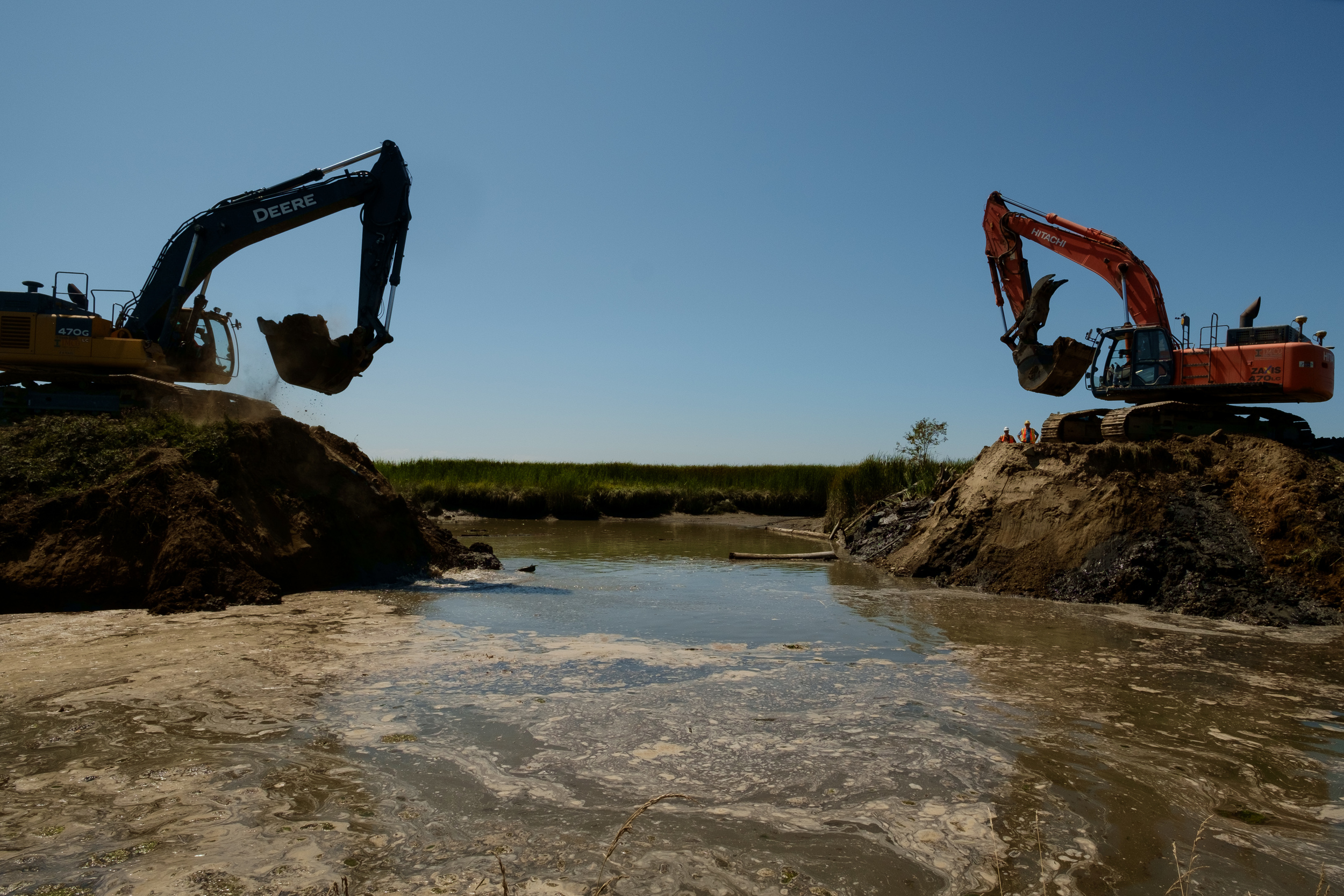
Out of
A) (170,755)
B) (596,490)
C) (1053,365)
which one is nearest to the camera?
(170,755)

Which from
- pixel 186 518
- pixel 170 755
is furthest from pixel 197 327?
pixel 170 755

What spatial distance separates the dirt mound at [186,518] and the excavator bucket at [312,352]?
656 millimetres

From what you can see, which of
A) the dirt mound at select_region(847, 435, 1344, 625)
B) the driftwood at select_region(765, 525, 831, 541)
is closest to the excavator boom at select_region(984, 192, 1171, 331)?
the dirt mound at select_region(847, 435, 1344, 625)

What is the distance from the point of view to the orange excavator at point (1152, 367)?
13430 mm

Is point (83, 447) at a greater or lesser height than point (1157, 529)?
greater

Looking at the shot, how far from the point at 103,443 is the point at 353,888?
945 centimetres

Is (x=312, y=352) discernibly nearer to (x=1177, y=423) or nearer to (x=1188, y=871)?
(x=1188, y=871)

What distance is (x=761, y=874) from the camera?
3311 millimetres

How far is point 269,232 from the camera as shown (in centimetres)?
1302

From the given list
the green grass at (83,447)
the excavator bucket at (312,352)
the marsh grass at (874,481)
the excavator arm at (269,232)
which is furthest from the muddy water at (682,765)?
the marsh grass at (874,481)

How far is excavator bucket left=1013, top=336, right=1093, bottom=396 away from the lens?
1497cm

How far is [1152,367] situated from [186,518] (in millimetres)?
14515

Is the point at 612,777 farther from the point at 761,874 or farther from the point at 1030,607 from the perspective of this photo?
the point at 1030,607

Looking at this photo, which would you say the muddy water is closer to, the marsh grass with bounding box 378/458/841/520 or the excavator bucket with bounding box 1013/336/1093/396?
the excavator bucket with bounding box 1013/336/1093/396
